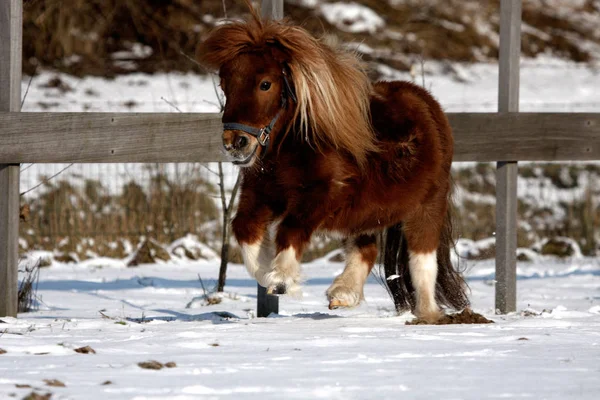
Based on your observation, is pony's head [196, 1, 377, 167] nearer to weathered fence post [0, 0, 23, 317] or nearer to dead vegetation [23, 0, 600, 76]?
weathered fence post [0, 0, 23, 317]

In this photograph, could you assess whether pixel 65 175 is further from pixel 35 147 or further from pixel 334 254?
pixel 35 147

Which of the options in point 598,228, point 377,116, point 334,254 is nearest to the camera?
point 377,116

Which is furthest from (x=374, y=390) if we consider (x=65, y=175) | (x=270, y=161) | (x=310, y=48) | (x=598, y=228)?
(x=65, y=175)

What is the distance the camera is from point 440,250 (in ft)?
19.3

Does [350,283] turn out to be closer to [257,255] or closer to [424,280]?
[424,280]

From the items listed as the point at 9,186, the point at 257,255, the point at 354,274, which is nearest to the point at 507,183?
the point at 354,274

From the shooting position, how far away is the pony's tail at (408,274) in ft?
19.1

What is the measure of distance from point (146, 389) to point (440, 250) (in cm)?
298

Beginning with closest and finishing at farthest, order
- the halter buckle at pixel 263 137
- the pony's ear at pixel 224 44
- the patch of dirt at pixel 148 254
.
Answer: the halter buckle at pixel 263 137, the pony's ear at pixel 224 44, the patch of dirt at pixel 148 254

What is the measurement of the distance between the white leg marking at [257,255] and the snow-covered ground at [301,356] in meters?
0.30

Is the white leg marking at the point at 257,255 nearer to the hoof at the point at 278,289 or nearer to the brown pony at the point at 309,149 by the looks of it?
the brown pony at the point at 309,149

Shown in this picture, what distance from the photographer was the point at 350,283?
5469 millimetres

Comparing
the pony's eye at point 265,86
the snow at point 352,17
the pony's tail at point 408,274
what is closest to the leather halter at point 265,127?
the pony's eye at point 265,86

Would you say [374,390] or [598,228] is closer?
[374,390]
